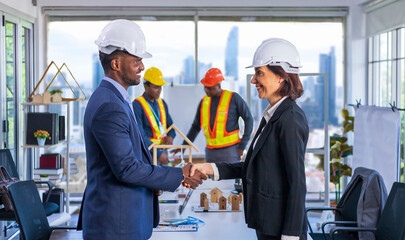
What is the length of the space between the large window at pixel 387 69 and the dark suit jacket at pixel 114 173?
4.41m

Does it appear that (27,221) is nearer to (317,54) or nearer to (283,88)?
(283,88)

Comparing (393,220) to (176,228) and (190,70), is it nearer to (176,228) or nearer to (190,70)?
(176,228)

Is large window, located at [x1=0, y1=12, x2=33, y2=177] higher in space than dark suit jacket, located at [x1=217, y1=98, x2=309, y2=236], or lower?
higher

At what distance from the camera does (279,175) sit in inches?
99.5

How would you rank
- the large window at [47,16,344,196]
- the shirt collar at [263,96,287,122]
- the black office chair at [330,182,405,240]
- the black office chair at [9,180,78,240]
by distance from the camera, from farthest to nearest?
the large window at [47,16,344,196] → the black office chair at [330,182,405,240] → the black office chair at [9,180,78,240] → the shirt collar at [263,96,287,122]

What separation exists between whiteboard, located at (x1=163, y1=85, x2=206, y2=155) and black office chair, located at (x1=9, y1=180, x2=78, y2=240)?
375 centimetres

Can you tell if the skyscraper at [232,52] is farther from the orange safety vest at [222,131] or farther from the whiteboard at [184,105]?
the orange safety vest at [222,131]

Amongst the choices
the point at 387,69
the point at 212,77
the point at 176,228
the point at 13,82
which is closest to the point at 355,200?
the point at 176,228

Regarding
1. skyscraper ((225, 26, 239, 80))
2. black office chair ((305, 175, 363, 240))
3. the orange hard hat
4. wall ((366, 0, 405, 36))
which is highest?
wall ((366, 0, 405, 36))

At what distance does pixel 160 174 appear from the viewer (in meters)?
2.43

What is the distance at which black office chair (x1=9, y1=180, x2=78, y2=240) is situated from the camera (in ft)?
11.0

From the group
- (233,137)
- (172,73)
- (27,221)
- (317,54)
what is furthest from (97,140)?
(317,54)

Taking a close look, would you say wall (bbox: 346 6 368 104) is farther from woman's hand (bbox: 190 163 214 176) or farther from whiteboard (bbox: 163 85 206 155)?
woman's hand (bbox: 190 163 214 176)

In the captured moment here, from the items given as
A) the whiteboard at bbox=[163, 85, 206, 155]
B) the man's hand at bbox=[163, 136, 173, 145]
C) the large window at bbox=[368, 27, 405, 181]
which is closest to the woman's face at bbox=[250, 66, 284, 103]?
the man's hand at bbox=[163, 136, 173, 145]
